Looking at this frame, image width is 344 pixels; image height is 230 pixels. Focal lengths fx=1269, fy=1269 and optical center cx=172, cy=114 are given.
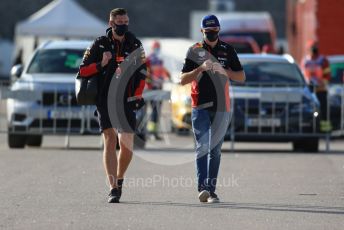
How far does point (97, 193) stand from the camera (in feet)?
39.9

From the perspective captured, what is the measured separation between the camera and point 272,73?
19.8 meters

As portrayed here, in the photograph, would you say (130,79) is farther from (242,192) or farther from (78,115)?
(78,115)

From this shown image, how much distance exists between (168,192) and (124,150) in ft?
3.27

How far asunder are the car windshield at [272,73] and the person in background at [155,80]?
5.76 feet

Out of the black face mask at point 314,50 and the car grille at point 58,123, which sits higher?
the black face mask at point 314,50

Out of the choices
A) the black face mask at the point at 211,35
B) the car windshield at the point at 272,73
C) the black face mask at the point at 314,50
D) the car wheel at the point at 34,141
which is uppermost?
the black face mask at the point at 211,35

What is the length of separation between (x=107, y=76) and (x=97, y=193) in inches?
49.3

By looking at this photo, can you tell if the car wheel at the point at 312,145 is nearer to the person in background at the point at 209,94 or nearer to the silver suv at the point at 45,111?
the silver suv at the point at 45,111

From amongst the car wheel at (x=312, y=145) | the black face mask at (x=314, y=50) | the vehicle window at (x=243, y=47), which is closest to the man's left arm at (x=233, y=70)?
the car wheel at (x=312, y=145)

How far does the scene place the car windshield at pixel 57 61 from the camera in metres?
19.6

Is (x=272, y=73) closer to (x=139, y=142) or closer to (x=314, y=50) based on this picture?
(x=139, y=142)

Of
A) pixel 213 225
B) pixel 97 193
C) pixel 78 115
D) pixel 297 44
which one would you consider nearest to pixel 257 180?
pixel 97 193

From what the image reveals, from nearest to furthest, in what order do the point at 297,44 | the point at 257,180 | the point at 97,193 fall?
1. the point at 97,193
2. the point at 257,180
3. the point at 297,44

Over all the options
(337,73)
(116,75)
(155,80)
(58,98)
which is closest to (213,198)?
(116,75)
